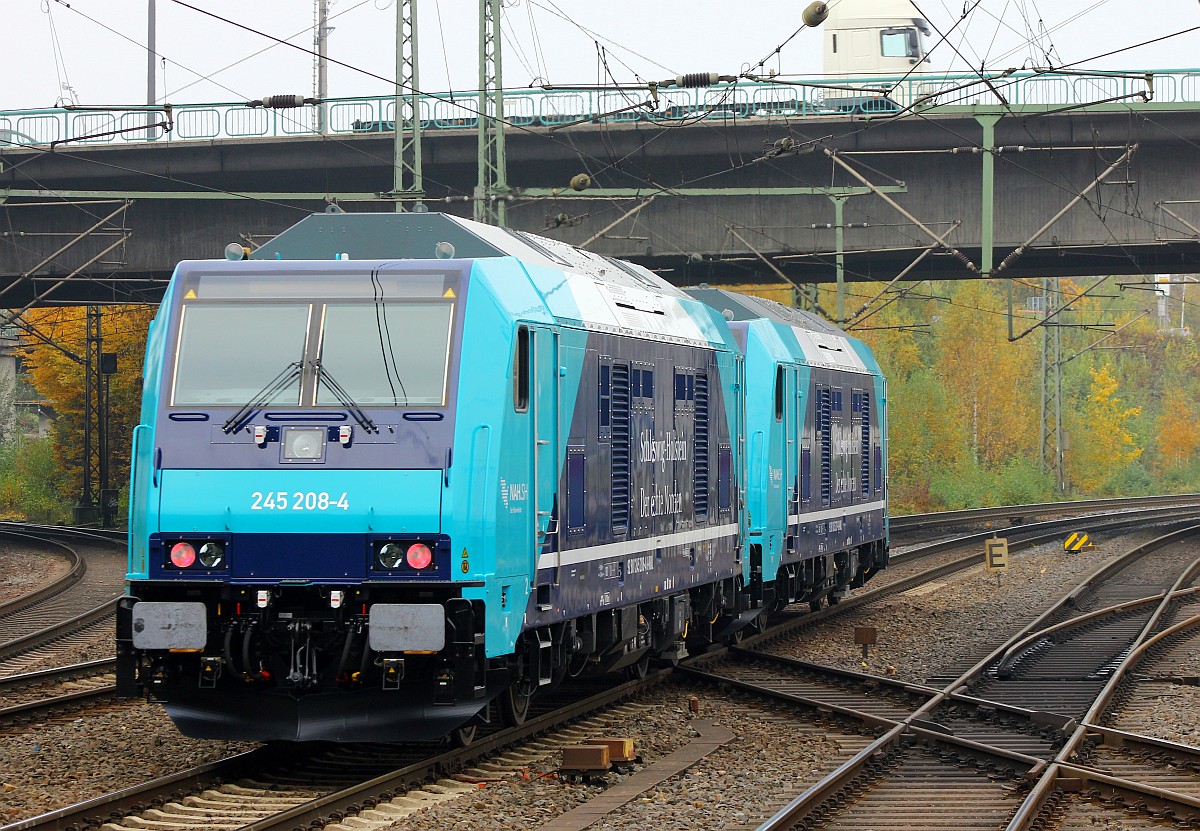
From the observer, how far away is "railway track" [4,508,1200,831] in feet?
29.8

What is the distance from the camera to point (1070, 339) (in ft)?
278

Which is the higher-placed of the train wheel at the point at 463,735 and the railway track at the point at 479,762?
the train wheel at the point at 463,735

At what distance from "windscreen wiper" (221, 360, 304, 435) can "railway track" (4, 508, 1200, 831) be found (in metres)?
2.08

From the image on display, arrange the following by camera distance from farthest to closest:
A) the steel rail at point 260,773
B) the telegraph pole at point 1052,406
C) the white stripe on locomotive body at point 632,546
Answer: the telegraph pole at point 1052,406, the white stripe on locomotive body at point 632,546, the steel rail at point 260,773

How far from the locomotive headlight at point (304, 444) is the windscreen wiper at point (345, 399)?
0.22 meters

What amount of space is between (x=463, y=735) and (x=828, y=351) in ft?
38.8

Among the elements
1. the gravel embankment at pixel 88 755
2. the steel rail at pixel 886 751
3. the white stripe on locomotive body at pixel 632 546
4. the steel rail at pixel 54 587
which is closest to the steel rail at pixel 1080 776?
the steel rail at pixel 886 751

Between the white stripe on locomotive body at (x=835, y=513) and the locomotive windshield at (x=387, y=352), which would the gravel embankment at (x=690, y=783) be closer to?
the locomotive windshield at (x=387, y=352)

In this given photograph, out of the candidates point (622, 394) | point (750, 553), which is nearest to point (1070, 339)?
point (750, 553)

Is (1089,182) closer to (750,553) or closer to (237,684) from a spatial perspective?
(750,553)

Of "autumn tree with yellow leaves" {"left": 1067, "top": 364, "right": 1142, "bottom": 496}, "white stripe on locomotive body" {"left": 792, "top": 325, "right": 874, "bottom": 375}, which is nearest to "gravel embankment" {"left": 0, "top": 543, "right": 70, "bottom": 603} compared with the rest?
"white stripe on locomotive body" {"left": 792, "top": 325, "right": 874, "bottom": 375}

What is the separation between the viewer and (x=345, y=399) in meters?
10.3

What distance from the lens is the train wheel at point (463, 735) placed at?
36.6ft

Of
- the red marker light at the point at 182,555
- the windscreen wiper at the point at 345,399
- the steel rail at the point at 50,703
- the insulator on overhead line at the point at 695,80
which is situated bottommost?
the steel rail at the point at 50,703
